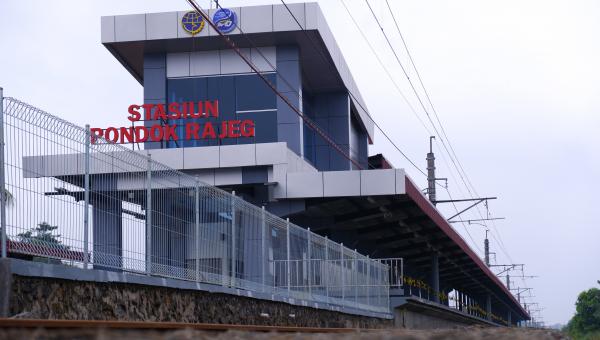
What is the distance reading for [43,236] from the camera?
12211 mm

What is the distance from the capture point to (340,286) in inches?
1128

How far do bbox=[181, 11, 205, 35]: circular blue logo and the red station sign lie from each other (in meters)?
2.85

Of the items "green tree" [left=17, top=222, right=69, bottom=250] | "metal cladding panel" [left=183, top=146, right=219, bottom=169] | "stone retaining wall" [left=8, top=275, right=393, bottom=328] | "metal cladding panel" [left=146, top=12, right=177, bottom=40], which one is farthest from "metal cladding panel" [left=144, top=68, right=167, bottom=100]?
"green tree" [left=17, top=222, right=69, bottom=250]

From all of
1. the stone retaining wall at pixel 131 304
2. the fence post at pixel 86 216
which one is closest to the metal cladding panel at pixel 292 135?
the stone retaining wall at pixel 131 304

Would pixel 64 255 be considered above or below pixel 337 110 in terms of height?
below

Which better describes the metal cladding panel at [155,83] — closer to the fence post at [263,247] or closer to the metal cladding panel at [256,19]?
the metal cladding panel at [256,19]

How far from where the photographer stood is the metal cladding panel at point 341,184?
35.6 metres

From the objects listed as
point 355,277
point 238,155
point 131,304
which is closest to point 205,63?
point 238,155

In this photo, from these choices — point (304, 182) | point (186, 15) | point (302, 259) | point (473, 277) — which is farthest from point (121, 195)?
point (473, 277)

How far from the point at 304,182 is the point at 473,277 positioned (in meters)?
44.0

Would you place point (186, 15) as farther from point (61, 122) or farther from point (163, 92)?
point (61, 122)

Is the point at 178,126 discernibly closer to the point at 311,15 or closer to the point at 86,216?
the point at 311,15

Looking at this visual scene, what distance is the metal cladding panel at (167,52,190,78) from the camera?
1622 inches

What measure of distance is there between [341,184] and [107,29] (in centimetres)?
1199
